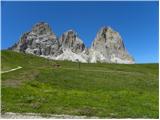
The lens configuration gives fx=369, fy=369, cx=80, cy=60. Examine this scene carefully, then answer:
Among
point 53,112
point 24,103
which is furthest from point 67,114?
point 24,103

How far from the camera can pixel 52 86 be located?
194ft

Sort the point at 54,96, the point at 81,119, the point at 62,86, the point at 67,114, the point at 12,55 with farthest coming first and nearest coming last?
the point at 12,55 < the point at 62,86 < the point at 54,96 < the point at 67,114 < the point at 81,119

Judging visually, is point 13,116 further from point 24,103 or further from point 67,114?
point 24,103

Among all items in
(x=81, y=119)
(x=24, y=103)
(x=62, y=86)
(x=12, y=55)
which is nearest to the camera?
(x=81, y=119)

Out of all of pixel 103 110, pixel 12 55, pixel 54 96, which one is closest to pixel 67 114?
pixel 103 110

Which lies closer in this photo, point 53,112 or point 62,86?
point 53,112

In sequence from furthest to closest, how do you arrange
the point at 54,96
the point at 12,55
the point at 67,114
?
the point at 12,55, the point at 54,96, the point at 67,114

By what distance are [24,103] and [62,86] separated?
22.4 metres

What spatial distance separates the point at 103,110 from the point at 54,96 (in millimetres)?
9892

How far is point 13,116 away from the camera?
97.4 ft

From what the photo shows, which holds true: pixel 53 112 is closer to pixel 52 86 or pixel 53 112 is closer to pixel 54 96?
pixel 54 96

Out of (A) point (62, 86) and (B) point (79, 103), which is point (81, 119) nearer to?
(B) point (79, 103)

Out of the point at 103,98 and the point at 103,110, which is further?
the point at 103,98

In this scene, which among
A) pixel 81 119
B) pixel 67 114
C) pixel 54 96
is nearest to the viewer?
pixel 81 119
